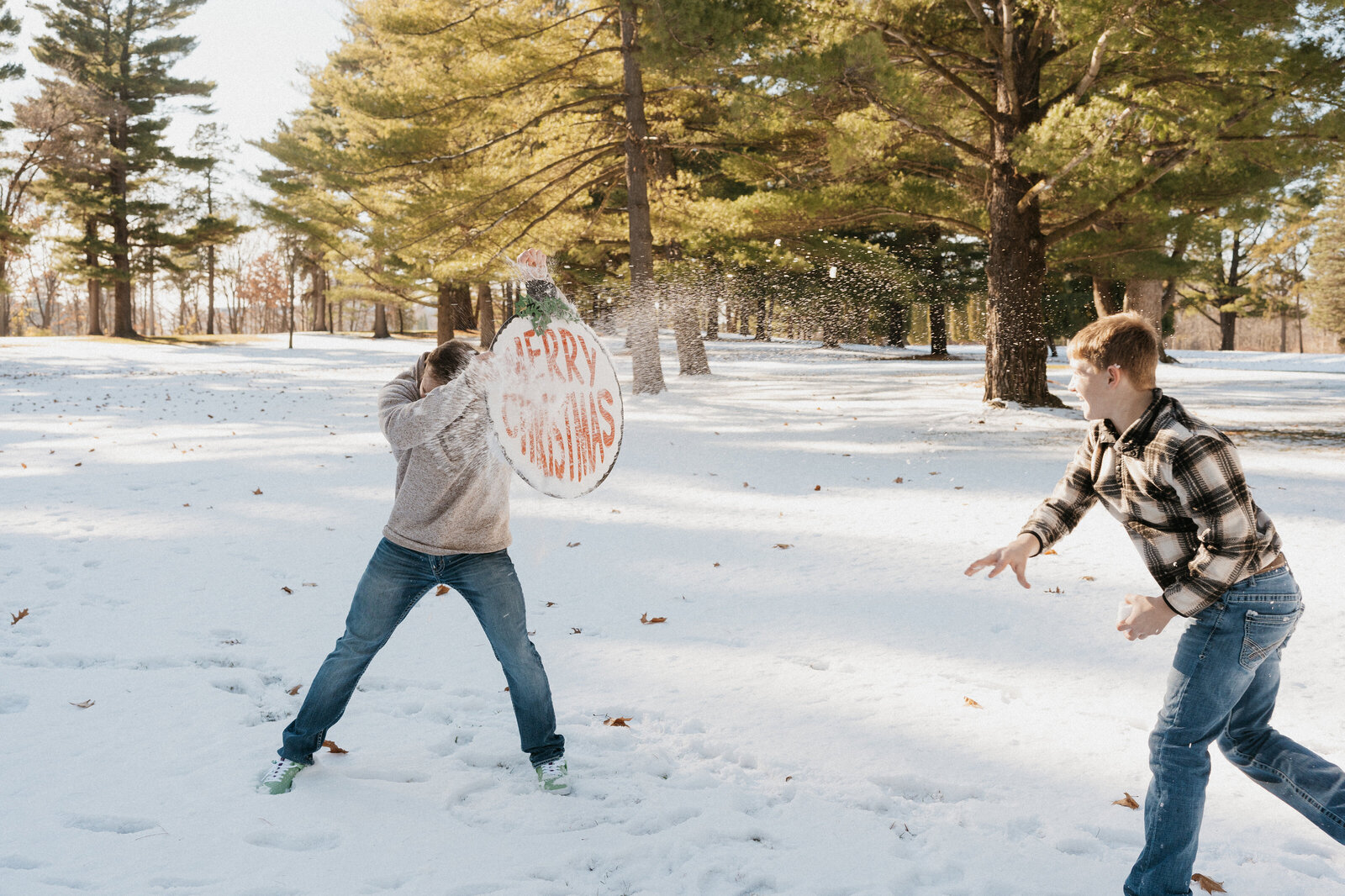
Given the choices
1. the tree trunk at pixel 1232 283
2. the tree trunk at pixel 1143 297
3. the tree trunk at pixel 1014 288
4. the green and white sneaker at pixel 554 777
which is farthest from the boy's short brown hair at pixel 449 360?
the tree trunk at pixel 1232 283

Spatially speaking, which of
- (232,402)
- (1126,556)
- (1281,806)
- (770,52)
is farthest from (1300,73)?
(232,402)

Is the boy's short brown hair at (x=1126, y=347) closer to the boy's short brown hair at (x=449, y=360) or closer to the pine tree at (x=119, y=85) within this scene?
the boy's short brown hair at (x=449, y=360)

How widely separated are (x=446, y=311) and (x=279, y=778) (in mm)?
24415

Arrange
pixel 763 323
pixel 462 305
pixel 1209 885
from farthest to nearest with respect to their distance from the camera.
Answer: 1. pixel 763 323
2. pixel 462 305
3. pixel 1209 885

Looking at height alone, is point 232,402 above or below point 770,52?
below

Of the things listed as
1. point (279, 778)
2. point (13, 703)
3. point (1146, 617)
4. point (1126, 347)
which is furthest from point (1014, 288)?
point (13, 703)

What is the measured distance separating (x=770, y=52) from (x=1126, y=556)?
7.65 metres

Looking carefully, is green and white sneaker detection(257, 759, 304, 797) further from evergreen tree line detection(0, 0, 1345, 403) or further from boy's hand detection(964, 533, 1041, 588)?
evergreen tree line detection(0, 0, 1345, 403)

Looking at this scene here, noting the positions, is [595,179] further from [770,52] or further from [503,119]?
[770,52]

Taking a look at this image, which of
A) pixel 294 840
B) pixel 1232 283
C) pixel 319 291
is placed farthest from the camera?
pixel 319 291

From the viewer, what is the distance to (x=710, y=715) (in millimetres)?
3562

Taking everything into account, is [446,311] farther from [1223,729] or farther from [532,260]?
[1223,729]

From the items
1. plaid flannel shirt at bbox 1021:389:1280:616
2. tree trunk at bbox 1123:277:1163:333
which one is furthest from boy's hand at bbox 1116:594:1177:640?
tree trunk at bbox 1123:277:1163:333

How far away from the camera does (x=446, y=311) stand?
85.3 feet
